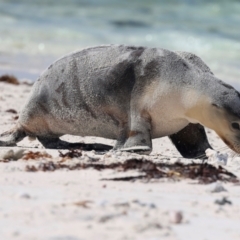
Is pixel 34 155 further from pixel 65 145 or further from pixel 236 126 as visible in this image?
pixel 236 126

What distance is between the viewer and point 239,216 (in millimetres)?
3988

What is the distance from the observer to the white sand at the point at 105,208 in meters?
3.41

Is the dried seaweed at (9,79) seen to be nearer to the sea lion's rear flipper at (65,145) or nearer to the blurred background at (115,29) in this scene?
the blurred background at (115,29)

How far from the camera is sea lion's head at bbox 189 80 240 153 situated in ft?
19.3

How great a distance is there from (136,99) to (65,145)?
852mm

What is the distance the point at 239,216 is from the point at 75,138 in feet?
11.4

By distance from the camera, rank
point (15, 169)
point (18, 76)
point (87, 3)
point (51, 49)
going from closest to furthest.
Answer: point (15, 169), point (18, 76), point (51, 49), point (87, 3)

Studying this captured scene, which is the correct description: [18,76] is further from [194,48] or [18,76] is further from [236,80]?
[194,48]

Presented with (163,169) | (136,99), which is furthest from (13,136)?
(163,169)

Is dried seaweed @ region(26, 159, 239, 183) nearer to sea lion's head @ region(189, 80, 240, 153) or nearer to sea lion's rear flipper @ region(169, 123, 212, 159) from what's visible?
sea lion's head @ region(189, 80, 240, 153)

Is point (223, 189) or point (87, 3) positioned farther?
point (87, 3)

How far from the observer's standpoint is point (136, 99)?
611 cm

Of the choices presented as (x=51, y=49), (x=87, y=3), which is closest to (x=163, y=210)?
(x=51, y=49)

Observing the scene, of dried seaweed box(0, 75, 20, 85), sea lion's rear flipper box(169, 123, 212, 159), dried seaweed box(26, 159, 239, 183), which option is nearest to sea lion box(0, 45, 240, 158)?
sea lion's rear flipper box(169, 123, 212, 159)
